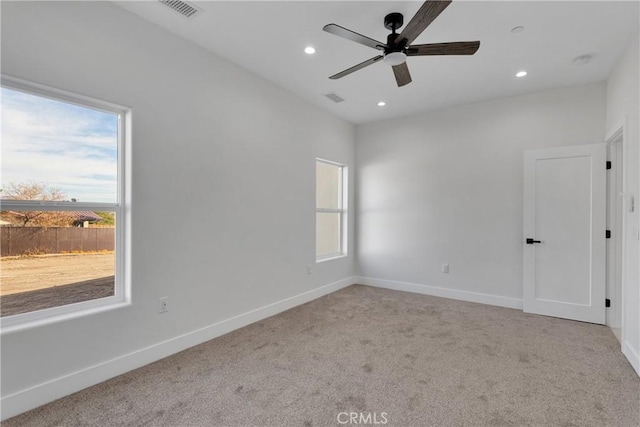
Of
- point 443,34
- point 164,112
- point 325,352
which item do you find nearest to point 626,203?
point 443,34

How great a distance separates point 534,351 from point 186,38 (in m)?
4.30

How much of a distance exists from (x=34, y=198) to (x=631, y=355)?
15.5ft

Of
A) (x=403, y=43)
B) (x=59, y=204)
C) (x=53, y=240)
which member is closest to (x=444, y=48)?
(x=403, y=43)

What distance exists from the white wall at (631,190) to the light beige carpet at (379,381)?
25cm

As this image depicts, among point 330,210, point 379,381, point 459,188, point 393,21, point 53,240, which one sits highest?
point 393,21

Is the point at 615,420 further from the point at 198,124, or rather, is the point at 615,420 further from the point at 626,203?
the point at 198,124

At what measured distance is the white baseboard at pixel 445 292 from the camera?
406 centimetres

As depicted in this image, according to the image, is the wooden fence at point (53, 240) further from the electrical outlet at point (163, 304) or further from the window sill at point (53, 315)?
the electrical outlet at point (163, 304)

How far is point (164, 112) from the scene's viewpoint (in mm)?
2652

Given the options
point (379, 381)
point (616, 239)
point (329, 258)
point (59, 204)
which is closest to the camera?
point (59, 204)

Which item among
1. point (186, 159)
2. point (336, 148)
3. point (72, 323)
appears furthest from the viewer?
point (336, 148)

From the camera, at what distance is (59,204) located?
2145 millimetres

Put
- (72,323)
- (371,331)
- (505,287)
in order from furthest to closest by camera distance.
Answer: (505,287) < (371,331) < (72,323)

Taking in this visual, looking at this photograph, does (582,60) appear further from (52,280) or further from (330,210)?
(52,280)
